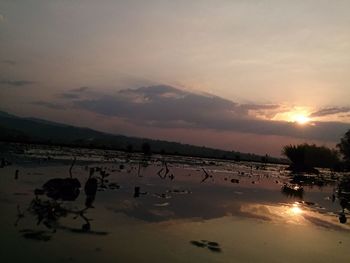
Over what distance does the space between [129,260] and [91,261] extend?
1.01 m

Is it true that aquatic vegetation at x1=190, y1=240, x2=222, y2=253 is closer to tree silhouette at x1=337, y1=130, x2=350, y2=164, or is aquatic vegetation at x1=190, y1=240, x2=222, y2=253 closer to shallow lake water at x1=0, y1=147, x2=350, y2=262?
shallow lake water at x1=0, y1=147, x2=350, y2=262

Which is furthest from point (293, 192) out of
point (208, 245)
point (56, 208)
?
point (56, 208)

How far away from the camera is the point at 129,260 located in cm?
1055

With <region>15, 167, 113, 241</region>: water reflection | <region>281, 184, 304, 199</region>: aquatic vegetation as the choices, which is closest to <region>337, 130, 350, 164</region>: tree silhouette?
<region>281, 184, 304, 199</region>: aquatic vegetation

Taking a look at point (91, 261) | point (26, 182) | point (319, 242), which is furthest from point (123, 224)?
point (26, 182)

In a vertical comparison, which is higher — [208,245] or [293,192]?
[293,192]

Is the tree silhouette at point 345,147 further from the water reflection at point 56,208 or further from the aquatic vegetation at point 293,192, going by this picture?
the water reflection at point 56,208

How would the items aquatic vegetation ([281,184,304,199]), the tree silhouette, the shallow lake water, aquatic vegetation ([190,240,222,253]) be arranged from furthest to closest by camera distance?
the tree silhouette
aquatic vegetation ([281,184,304,199])
aquatic vegetation ([190,240,222,253])
the shallow lake water

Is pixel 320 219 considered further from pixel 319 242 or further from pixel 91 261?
pixel 91 261

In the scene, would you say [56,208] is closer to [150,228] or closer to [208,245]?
[150,228]

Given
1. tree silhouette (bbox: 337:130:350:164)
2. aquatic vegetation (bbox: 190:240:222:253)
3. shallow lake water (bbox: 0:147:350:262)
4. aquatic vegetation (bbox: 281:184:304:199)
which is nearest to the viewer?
shallow lake water (bbox: 0:147:350:262)

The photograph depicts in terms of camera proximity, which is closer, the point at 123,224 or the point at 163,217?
the point at 123,224

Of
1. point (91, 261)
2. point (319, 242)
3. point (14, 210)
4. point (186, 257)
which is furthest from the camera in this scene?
point (319, 242)

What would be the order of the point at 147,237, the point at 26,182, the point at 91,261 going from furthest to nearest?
the point at 26,182, the point at 147,237, the point at 91,261
